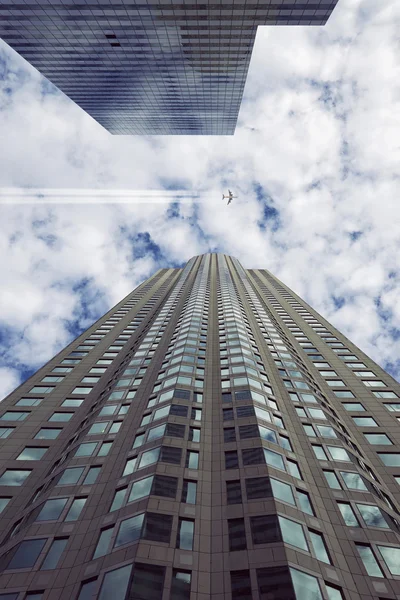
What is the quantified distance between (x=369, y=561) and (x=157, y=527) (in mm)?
13997

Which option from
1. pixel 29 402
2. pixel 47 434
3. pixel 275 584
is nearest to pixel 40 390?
pixel 29 402

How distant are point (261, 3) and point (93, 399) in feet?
220

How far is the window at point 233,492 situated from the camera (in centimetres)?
Answer: 2531

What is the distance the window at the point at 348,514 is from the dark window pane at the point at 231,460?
334 inches

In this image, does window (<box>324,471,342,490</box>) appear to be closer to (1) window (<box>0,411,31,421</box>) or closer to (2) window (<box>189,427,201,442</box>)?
(2) window (<box>189,427,201,442</box>)

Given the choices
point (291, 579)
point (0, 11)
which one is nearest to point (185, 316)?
point (291, 579)

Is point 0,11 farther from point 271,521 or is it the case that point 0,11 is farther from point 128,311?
point 271,521

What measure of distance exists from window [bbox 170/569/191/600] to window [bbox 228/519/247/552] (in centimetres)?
336

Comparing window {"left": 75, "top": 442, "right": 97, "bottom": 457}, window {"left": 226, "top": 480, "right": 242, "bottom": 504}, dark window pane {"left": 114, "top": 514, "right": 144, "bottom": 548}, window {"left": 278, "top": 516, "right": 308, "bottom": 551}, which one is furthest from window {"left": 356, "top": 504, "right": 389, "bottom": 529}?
window {"left": 75, "top": 442, "right": 97, "bottom": 457}

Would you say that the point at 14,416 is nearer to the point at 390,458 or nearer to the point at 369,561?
the point at 369,561

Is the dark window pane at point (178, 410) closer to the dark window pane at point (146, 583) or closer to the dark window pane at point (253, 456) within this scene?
the dark window pane at point (253, 456)

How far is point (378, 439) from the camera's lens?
40125 millimetres

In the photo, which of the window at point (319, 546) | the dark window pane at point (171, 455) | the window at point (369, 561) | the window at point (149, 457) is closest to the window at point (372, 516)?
the window at point (369, 561)

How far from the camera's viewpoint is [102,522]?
79.4ft
